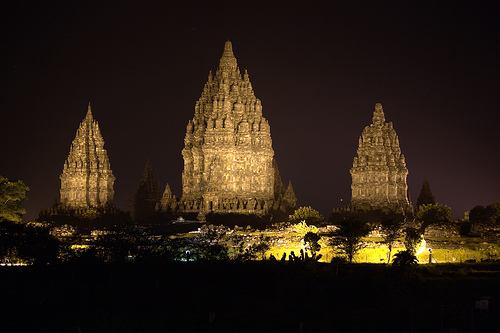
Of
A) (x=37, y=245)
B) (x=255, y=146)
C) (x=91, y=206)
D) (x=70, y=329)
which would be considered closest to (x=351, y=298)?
(x=70, y=329)

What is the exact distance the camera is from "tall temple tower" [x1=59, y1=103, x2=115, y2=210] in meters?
97.5

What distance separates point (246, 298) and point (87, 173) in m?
54.5

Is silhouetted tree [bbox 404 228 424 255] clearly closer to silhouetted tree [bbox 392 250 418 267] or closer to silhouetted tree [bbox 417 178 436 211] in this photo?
silhouetted tree [bbox 392 250 418 267]

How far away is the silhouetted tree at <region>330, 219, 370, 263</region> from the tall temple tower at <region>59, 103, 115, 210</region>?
126 ft

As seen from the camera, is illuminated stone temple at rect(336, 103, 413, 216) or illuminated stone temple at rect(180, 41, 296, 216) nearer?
illuminated stone temple at rect(180, 41, 296, 216)

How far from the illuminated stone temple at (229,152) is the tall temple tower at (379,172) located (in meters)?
7.77

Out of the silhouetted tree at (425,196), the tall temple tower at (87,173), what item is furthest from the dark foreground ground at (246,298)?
the silhouetted tree at (425,196)

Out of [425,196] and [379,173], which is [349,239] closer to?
[379,173]

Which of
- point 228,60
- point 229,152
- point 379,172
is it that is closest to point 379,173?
point 379,172

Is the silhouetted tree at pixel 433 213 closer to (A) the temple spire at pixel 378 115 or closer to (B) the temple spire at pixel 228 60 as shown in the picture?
(A) the temple spire at pixel 378 115

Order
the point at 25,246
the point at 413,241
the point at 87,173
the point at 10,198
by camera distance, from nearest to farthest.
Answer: the point at 25,246 < the point at 413,241 < the point at 10,198 < the point at 87,173

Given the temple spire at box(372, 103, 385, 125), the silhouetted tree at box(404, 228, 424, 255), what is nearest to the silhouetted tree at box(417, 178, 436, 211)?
the temple spire at box(372, 103, 385, 125)

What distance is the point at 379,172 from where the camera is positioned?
9656 centimetres

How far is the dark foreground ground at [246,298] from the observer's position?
129 ft
